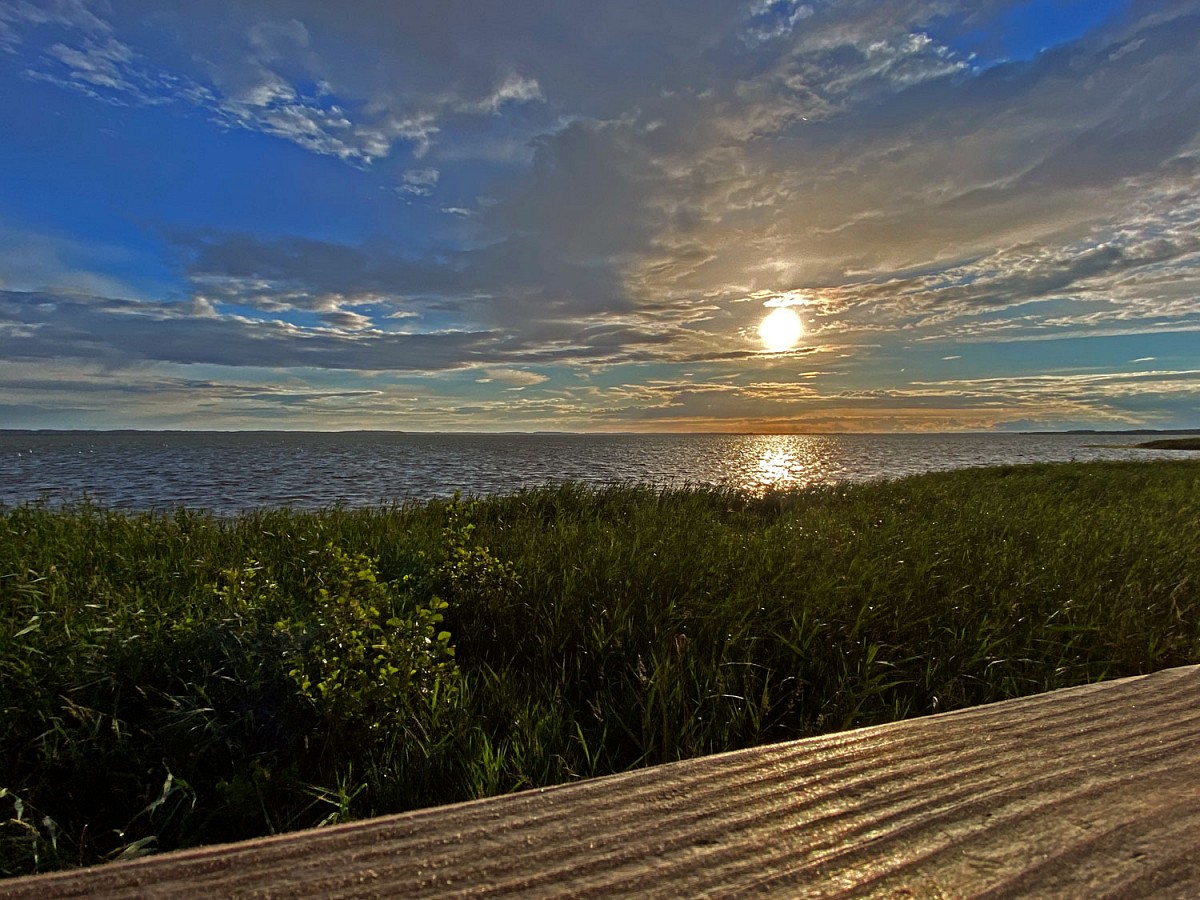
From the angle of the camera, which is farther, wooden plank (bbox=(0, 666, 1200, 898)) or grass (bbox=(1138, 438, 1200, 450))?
grass (bbox=(1138, 438, 1200, 450))

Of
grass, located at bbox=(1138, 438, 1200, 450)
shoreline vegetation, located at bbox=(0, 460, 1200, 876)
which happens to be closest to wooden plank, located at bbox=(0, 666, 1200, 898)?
shoreline vegetation, located at bbox=(0, 460, 1200, 876)

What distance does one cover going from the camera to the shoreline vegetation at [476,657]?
8.64ft

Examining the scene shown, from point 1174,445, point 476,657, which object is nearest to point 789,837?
point 476,657

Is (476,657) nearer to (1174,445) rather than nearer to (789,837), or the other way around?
(789,837)

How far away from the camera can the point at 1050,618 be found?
415cm

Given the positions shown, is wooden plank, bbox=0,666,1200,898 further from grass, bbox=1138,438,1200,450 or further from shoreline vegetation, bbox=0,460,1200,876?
grass, bbox=1138,438,1200,450

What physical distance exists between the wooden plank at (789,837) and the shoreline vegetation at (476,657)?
71.9 inches

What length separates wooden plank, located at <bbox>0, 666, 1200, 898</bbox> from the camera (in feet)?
1.82

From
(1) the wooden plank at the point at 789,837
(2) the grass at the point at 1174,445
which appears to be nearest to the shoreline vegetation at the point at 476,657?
(1) the wooden plank at the point at 789,837

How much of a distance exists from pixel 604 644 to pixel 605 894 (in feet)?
10.3

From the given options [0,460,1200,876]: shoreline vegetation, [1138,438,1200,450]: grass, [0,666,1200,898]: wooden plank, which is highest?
[1138,438,1200,450]: grass

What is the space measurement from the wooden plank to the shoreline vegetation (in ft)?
5.99

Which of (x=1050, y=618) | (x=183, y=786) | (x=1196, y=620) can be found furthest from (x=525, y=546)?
(x=1196, y=620)

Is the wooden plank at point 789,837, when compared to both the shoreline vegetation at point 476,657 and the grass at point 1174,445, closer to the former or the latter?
the shoreline vegetation at point 476,657
